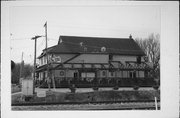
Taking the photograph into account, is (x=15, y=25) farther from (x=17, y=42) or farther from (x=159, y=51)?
(x=159, y=51)

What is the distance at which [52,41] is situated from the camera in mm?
6203

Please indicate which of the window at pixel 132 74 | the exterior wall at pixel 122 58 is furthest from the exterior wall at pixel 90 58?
the window at pixel 132 74

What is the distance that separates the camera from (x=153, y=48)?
6.33m

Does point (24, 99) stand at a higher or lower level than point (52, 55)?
lower

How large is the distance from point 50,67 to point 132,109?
7.10ft

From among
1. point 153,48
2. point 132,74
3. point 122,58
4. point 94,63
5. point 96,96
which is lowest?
point 96,96

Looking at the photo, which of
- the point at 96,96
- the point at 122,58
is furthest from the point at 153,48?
the point at 96,96

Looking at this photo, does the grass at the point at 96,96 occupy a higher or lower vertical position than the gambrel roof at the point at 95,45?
lower

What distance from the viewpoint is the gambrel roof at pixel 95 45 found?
623 centimetres

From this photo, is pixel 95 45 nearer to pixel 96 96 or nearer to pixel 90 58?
pixel 90 58

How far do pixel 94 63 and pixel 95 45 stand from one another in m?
0.42

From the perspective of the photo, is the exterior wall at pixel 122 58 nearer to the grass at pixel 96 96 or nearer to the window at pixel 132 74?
the window at pixel 132 74

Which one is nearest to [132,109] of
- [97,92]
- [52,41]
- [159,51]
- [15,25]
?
[97,92]

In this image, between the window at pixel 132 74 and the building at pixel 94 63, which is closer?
the building at pixel 94 63
